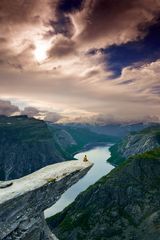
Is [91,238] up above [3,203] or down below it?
below

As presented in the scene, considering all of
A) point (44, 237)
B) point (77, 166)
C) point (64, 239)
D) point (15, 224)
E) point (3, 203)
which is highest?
point (77, 166)

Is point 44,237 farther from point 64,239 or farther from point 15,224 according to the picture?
point 64,239

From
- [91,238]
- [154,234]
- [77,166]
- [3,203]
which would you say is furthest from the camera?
[91,238]

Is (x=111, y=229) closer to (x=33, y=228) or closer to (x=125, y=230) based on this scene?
(x=125, y=230)

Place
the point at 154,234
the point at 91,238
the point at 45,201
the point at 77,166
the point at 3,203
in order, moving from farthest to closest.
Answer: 1. the point at 91,238
2. the point at 154,234
3. the point at 77,166
4. the point at 45,201
5. the point at 3,203

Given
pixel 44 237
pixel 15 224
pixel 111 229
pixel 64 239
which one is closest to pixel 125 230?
pixel 111 229

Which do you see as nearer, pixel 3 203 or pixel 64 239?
pixel 3 203
